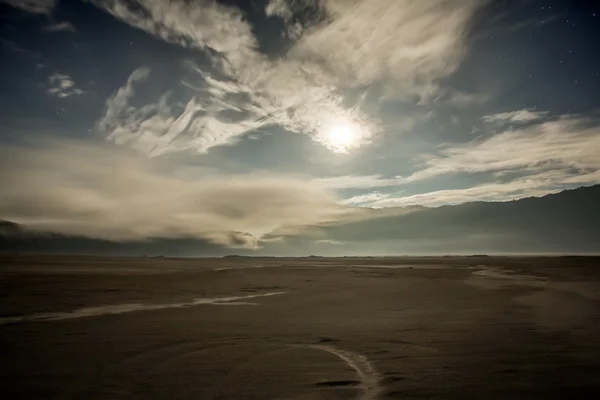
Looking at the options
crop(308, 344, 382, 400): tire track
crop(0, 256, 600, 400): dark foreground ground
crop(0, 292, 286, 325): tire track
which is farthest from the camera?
crop(0, 292, 286, 325): tire track

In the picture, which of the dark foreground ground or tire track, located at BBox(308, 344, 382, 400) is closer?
tire track, located at BBox(308, 344, 382, 400)

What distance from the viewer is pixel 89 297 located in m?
21.3

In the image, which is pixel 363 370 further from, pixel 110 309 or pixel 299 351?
pixel 110 309

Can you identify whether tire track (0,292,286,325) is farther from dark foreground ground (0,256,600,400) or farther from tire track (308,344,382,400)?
tire track (308,344,382,400)

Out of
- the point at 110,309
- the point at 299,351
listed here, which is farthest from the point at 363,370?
the point at 110,309

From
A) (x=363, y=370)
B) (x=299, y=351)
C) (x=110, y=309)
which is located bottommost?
(x=363, y=370)

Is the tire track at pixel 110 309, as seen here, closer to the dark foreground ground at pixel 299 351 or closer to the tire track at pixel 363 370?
the dark foreground ground at pixel 299 351

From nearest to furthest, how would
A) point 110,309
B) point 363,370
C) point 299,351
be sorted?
point 363,370 < point 299,351 < point 110,309

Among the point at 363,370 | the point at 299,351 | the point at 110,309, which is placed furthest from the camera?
the point at 110,309

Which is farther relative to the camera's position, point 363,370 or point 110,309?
point 110,309

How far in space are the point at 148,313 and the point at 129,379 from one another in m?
9.46

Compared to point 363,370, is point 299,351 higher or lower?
higher

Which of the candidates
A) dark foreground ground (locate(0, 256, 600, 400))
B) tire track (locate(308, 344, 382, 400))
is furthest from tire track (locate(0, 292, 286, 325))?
tire track (locate(308, 344, 382, 400))

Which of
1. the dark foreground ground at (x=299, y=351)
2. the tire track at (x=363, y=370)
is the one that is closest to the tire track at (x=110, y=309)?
the dark foreground ground at (x=299, y=351)
